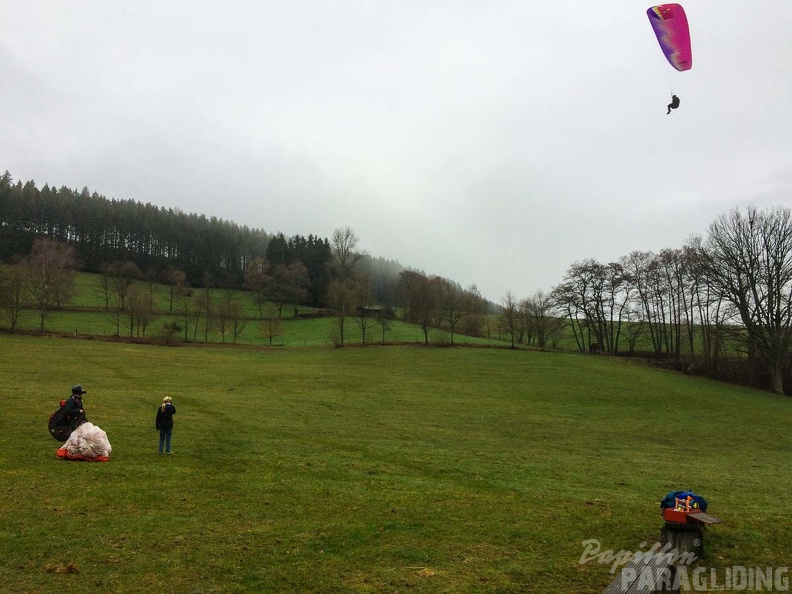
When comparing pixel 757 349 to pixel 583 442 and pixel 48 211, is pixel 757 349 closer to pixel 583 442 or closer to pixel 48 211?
pixel 583 442

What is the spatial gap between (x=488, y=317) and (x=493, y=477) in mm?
95000

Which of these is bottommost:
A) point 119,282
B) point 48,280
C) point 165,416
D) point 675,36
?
point 165,416

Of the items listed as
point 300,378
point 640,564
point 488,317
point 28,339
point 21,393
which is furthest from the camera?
point 488,317

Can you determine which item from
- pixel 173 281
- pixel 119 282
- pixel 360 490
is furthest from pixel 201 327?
pixel 360 490

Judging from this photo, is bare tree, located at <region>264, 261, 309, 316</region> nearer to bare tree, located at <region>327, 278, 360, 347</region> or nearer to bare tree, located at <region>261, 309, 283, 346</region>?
bare tree, located at <region>327, 278, 360, 347</region>

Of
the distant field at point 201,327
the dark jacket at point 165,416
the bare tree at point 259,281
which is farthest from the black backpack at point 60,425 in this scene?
the bare tree at point 259,281

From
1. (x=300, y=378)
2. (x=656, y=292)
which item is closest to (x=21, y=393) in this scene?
(x=300, y=378)

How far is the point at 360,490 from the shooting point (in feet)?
40.9

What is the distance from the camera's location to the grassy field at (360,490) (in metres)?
7.60

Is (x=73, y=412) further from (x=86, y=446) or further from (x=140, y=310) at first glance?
(x=140, y=310)

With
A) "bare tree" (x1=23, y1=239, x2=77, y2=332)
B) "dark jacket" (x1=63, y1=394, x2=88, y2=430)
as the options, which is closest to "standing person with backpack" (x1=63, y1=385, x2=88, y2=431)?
"dark jacket" (x1=63, y1=394, x2=88, y2=430)

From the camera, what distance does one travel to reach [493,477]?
48.4 ft

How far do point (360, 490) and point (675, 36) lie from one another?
1900 centimetres

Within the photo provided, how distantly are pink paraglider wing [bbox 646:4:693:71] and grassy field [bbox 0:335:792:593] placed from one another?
14.8m
